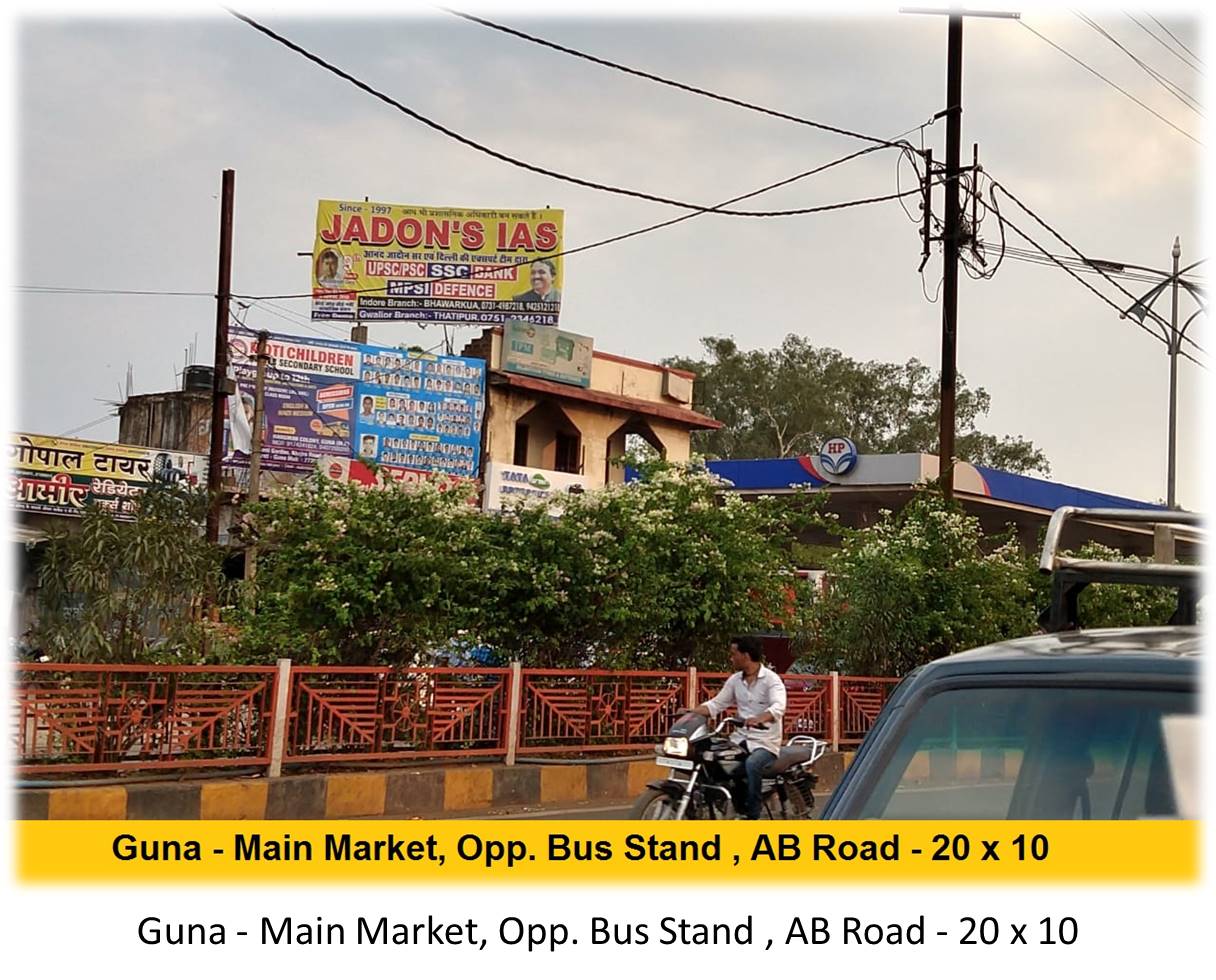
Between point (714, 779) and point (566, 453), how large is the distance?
34217mm

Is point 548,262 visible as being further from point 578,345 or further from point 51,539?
point 51,539

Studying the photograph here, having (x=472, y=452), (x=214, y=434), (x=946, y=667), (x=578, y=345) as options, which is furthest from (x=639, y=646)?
(x=578, y=345)

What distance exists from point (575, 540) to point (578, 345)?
84.5ft

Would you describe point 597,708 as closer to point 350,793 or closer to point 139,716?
point 350,793

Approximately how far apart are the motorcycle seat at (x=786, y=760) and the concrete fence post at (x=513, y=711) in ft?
19.2

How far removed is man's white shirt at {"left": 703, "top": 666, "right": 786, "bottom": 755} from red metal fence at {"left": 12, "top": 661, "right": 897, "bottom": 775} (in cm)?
431

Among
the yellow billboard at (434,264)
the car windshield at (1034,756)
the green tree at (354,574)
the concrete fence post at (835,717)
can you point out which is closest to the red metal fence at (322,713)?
the green tree at (354,574)

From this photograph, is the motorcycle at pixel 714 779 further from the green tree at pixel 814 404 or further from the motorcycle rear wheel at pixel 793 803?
the green tree at pixel 814 404

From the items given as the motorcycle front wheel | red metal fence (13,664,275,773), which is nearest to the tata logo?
red metal fence (13,664,275,773)

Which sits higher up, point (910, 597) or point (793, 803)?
point (910, 597)

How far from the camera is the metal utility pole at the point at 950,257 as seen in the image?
21312 millimetres

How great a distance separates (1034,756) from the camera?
308 cm

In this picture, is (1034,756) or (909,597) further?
(909,597)

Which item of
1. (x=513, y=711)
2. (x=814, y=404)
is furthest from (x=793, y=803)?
(x=814, y=404)
